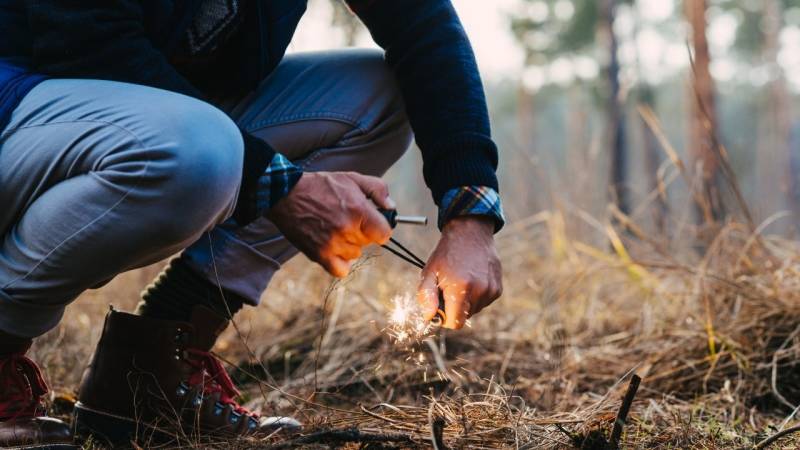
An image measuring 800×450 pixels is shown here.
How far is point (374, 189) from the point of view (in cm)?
119

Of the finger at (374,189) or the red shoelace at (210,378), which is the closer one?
the finger at (374,189)

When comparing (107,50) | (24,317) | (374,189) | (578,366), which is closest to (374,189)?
(374,189)

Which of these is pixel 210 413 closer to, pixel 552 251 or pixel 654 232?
pixel 654 232

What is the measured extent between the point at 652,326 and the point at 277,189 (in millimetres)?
1320

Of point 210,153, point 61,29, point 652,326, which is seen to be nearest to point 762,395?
point 652,326

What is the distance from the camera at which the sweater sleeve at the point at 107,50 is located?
1.07m

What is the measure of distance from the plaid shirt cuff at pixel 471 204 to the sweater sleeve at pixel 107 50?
344 mm

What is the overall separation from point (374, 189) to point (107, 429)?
647mm

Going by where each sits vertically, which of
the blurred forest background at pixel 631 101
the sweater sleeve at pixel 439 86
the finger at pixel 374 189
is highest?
the sweater sleeve at pixel 439 86

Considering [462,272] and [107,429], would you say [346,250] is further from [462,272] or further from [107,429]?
[107,429]

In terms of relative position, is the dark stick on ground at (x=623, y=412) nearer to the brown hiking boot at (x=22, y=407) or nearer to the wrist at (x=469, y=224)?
the wrist at (x=469, y=224)

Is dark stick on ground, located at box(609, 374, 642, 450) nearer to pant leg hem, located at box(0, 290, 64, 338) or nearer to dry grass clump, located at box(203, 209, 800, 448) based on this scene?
dry grass clump, located at box(203, 209, 800, 448)

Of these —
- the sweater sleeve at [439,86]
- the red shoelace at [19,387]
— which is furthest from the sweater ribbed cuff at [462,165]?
the red shoelace at [19,387]

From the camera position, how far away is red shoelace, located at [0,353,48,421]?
3.92 feet
